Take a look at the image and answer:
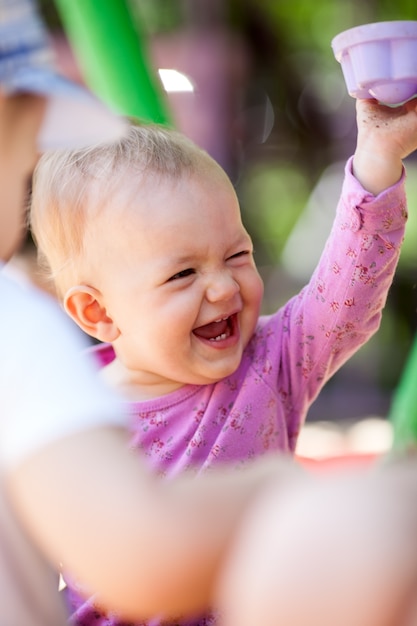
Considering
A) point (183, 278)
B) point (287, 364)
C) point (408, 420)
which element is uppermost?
point (183, 278)

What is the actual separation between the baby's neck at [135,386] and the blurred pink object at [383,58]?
0.27 metres

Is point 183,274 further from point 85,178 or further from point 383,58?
point 383,58

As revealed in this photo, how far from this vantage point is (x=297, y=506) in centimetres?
29

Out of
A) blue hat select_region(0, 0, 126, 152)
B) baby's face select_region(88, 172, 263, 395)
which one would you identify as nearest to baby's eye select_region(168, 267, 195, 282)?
baby's face select_region(88, 172, 263, 395)

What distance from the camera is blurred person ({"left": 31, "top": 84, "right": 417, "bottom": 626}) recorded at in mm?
636

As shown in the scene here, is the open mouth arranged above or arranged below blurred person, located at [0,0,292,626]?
below

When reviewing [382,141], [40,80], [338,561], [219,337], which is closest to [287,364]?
[219,337]

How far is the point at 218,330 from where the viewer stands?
0.67 m

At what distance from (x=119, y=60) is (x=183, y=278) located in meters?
0.27

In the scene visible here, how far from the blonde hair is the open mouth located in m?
0.10

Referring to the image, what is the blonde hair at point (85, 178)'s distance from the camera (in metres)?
0.65

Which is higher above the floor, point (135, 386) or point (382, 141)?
point (382, 141)

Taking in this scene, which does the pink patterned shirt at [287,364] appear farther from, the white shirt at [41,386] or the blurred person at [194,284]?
the white shirt at [41,386]

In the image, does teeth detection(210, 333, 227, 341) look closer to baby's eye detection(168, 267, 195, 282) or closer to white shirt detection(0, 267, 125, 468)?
baby's eye detection(168, 267, 195, 282)
